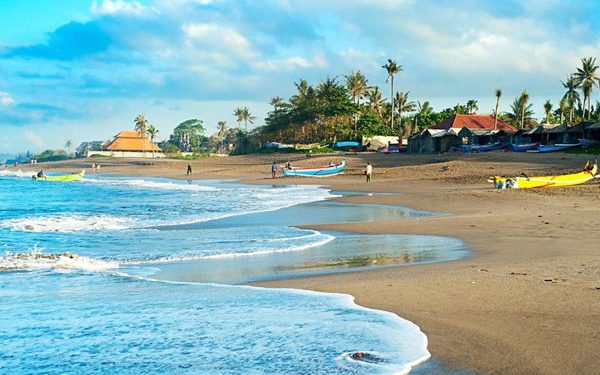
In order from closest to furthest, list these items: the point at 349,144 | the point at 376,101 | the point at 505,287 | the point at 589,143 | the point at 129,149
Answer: the point at 505,287 < the point at 589,143 < the point at 349,144 < the point at 376,101 < the point at 129,149

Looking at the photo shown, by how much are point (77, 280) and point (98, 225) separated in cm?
1054

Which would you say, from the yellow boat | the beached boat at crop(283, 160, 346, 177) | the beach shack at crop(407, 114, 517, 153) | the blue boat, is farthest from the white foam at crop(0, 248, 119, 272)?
the blue boat

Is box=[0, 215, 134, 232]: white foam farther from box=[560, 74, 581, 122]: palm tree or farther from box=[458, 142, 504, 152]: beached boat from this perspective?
box=[560, 74, 581, 122]: palm tree

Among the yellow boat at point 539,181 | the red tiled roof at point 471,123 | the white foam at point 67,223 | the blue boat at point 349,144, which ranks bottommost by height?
the white foam at point 67,223

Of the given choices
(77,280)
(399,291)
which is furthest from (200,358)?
(77,280)

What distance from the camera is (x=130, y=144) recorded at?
134 meters

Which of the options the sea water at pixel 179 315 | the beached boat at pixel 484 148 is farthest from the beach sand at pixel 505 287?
the beached boat at pixel 484 148

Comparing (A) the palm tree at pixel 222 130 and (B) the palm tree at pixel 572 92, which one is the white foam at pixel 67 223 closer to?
(B) the palm tree at pixel 572 92

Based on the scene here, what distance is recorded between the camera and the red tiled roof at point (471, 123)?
72.2 m

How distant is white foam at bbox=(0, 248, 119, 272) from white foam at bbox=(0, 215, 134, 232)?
6232 millimetres

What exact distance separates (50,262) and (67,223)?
9.39 metres

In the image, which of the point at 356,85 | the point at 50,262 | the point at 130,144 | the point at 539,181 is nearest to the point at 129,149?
the point at 130,144

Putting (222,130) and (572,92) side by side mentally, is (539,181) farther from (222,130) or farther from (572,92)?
(222,130)

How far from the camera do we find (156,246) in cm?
1566
